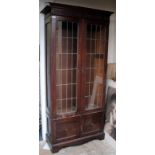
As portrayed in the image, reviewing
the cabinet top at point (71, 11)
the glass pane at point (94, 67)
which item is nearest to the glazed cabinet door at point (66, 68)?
the cabinet top at point (71, 11)

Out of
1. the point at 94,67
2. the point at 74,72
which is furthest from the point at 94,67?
the point at 74,72

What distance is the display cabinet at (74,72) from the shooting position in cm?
251

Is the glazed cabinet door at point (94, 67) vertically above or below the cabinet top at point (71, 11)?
below

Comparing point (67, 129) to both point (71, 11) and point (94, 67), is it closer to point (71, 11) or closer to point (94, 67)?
point (94, 67)

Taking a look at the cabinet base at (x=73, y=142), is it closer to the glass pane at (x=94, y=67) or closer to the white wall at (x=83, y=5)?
the white wall at (x=83, y=5)

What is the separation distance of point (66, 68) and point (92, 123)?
1.06m

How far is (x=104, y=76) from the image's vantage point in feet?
9.63

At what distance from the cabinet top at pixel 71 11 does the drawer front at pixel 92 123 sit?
1589 millimetres

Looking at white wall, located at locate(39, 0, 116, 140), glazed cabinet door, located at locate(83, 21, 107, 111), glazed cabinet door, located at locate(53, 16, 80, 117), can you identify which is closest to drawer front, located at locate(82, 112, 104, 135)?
glazed cabinet door, located at locate(83, 21, 107, 111)

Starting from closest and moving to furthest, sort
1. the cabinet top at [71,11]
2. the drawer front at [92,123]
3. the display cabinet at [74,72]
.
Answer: the cabinet top at [71,11] → the display cabinet at [74,72] → the drawer front at [92,123]
